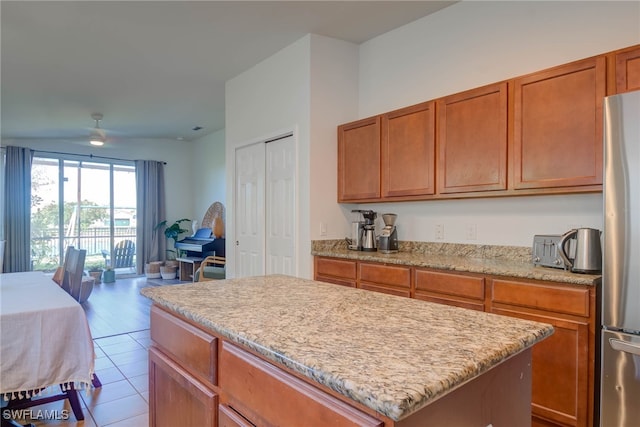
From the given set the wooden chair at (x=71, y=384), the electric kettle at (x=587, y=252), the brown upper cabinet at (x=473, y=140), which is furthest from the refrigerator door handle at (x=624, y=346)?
the wooden chair at (x=71, y=384)

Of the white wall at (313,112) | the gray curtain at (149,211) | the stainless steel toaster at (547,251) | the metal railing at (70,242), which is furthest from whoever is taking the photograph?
the gray curtain at (149,211)

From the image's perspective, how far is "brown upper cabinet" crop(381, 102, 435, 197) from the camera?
2.80m

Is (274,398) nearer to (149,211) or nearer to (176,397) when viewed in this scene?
(176,397)

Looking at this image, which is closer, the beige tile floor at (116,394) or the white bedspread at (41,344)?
the white bedspread at (41,344)

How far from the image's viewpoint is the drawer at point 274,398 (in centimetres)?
71

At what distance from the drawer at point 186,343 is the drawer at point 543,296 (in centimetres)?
165

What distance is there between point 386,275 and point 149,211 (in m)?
6.32

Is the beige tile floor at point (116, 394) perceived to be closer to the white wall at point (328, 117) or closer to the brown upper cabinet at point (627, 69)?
the white wall at point (328, 117)

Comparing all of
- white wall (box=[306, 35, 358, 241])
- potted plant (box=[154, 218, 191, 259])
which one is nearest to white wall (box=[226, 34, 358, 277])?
white wall (box=[306, 35, 358, 241])

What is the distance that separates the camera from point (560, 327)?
1.88 meters

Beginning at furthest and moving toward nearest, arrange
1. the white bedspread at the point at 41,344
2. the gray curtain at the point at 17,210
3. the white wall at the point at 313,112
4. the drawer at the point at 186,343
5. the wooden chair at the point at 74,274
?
the gray curtain at the point at 17,210
the white wall at the point at 313,112
the wooden chair at the point at 74,274
the white bedspread at the point at 41,344
the drawer at the point at 186,343

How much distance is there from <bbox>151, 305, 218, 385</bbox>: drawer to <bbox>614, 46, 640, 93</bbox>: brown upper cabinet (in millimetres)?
2275

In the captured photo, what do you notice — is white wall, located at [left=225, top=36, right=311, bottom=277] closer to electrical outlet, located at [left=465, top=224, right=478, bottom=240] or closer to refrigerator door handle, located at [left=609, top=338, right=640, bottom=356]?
electrical outlet, located at [left=465, top=224, right=478, bottom=240]

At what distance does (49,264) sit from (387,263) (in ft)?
22.3
